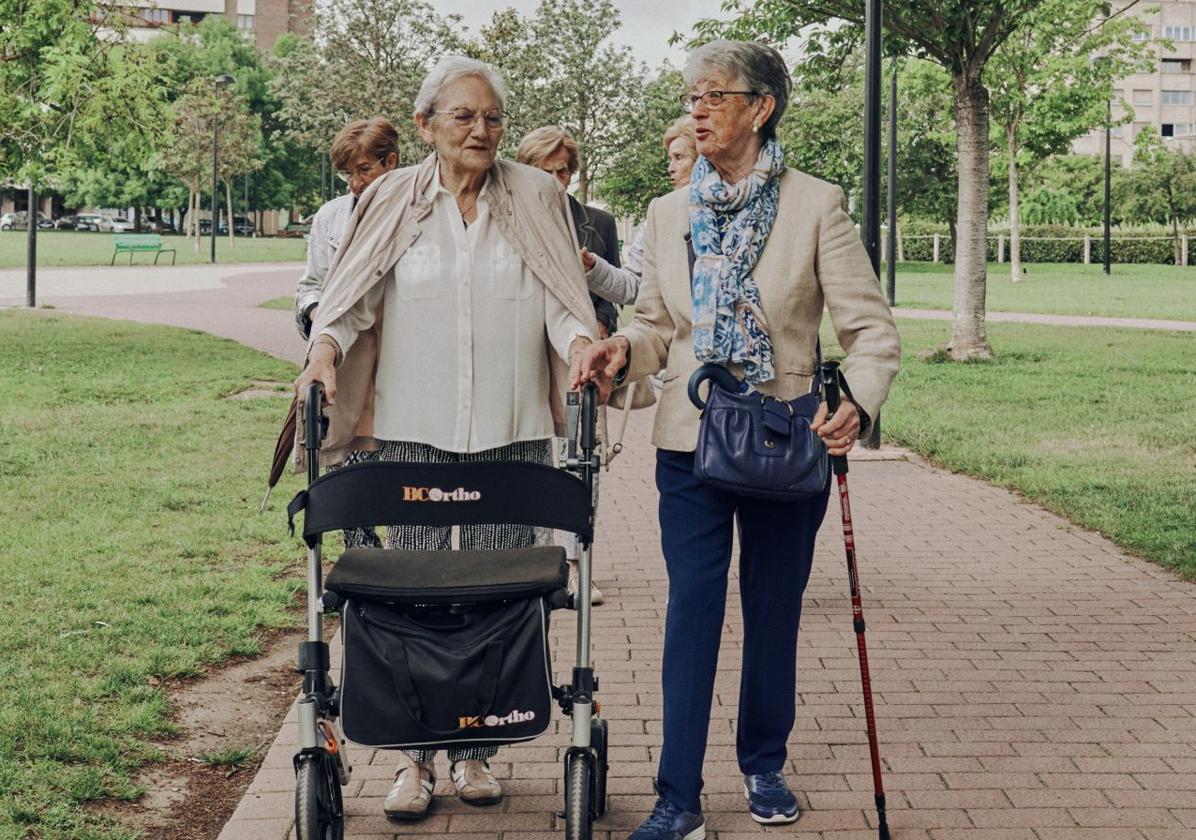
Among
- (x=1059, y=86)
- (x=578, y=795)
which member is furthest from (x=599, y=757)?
(x=1059, y=86)

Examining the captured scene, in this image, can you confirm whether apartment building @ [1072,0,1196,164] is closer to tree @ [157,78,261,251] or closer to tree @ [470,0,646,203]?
tree @ [157,78,261,251]

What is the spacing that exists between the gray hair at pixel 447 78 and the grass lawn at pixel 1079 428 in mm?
4956

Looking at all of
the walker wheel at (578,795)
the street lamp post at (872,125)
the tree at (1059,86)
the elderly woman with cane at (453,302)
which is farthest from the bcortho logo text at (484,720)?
the tree at (1059,86)

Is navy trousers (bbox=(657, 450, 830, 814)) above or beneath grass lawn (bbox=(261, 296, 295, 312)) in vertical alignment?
beneath

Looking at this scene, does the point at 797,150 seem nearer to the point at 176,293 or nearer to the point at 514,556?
the point at 176,293

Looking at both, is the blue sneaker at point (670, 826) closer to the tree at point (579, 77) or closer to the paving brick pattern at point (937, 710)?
the paving brick pattern at point (937, 710)

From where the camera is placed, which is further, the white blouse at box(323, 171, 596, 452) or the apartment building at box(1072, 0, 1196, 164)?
the apartment building at box(1072, 0, 1196, 164)

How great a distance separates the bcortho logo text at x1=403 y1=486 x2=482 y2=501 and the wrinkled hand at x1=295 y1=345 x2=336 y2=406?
392 mm

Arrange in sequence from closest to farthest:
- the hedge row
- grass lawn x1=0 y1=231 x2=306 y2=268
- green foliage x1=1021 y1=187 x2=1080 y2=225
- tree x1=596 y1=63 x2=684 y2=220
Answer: tree x1=596 y1=63 x2=684 y2=220, grass lawn x1=0 y1=231 x2=306 y2=268, the hedge row, green foliage x1=1021 y1=187 x2=1080 y2=225

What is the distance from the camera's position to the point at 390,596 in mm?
3436

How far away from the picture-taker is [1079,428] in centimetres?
1288

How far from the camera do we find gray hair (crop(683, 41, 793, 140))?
3.83 m

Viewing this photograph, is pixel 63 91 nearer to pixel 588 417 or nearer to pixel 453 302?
pixel 453 302

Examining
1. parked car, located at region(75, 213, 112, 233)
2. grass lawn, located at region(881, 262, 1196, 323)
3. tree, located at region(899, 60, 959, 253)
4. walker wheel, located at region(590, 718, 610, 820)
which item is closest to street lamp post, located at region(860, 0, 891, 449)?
walker wheel, located at region(590, 718, 610, 820)
